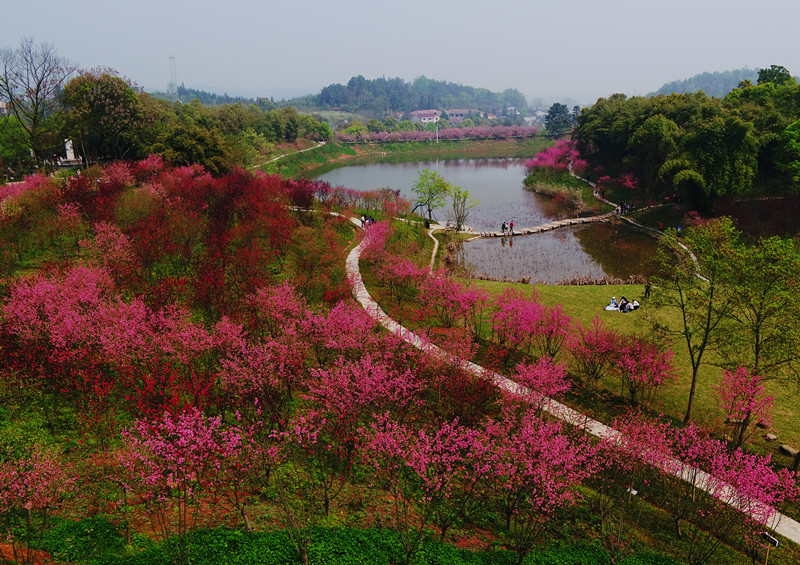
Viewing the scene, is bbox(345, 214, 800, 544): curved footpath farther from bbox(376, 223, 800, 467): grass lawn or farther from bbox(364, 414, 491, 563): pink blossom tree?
bbox(364, 414, 491, 563): pink blossom tree

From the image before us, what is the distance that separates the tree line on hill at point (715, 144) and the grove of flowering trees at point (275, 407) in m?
29.6

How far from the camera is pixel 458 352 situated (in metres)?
17.0

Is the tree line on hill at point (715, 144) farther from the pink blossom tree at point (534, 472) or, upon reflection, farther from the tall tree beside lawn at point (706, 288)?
the pink blossom tree at point (534, 472)

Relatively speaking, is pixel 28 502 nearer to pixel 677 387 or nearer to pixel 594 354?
pixel 594 354

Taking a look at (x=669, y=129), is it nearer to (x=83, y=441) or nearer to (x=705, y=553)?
(x=705, y=553)

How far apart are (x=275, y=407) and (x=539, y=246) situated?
1302 inches

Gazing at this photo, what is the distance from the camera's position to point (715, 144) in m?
42.2

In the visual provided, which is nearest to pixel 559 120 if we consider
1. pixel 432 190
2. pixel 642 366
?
pixel 432 190

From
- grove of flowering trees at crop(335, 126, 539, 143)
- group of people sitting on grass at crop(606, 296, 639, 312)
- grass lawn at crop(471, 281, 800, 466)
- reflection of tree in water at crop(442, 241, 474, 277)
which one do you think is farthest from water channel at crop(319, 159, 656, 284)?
grove of flowering trees at crop(335, 126, 539, 143)

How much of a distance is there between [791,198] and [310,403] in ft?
140

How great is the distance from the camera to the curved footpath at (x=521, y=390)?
13.1m

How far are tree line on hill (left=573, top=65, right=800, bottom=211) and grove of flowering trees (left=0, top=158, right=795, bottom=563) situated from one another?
1166 inches

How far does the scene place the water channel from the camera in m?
35.4

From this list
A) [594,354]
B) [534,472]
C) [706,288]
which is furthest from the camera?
[594,354]
